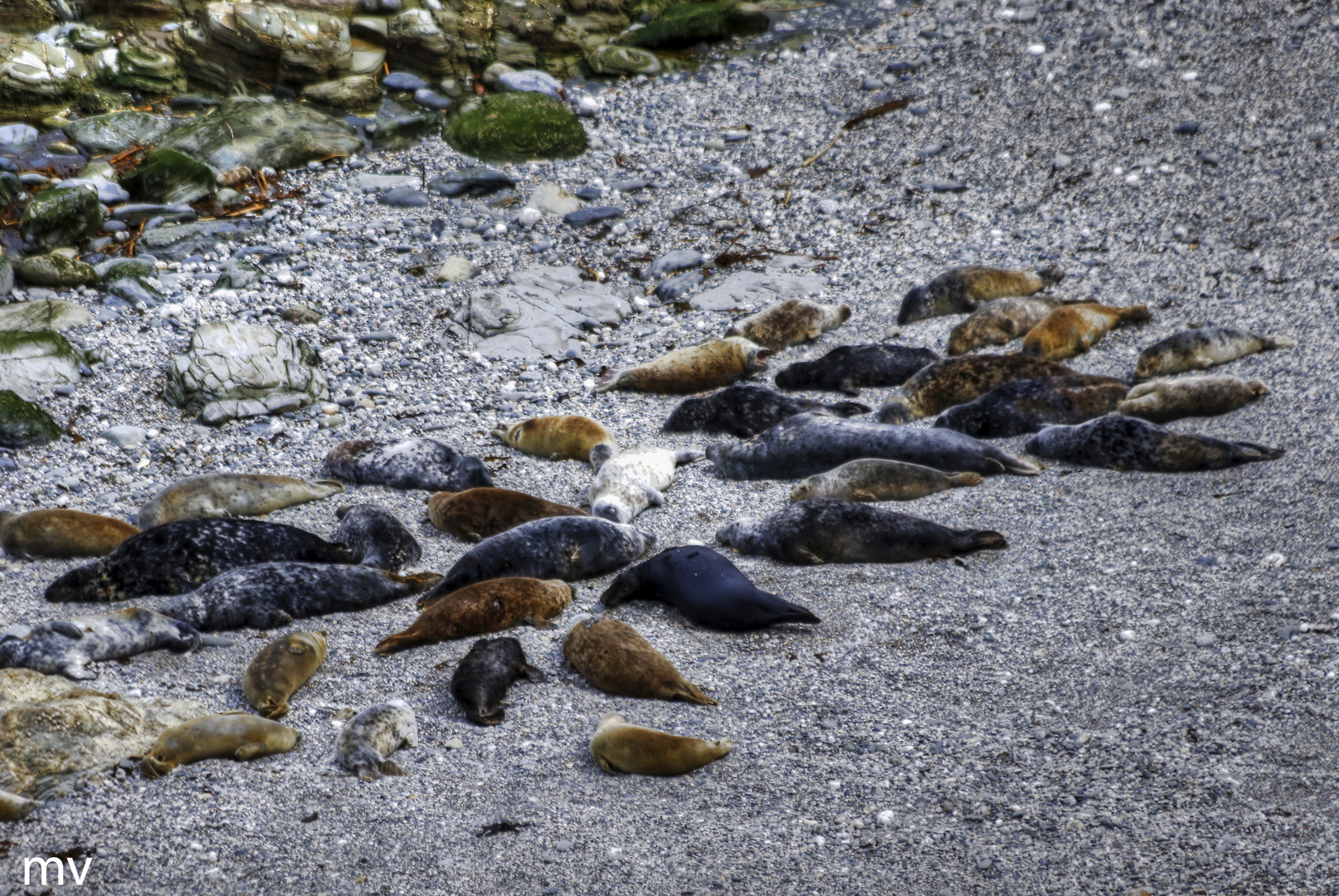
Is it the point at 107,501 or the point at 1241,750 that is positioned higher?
the point at 1241,750

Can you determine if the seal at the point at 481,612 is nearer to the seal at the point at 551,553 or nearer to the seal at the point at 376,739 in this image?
the seal at the point at 551,553

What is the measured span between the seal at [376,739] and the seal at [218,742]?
18 cm

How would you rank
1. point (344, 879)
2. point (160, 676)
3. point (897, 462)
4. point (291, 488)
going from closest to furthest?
point (344, 879) < point (160, 676) < point (897, 462) < point (291, 488)

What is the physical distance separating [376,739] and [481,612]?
2.75 feet

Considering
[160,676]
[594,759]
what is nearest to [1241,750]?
[594,759]

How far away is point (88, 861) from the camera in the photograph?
2.26m

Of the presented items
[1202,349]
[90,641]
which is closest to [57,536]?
[90,641]

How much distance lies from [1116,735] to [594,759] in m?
1.44

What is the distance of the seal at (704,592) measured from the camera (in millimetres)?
3412

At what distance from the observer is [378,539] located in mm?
4262

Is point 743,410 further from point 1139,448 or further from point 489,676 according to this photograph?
point 489,676

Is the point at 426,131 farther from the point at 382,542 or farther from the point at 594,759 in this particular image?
the point at 594,759

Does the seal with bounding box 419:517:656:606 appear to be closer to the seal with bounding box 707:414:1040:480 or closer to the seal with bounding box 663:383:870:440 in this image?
the seal with bounding box 707:414:1040:480

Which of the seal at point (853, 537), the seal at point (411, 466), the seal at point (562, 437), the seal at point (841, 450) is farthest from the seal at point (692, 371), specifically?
the seal at point (853, 537)
